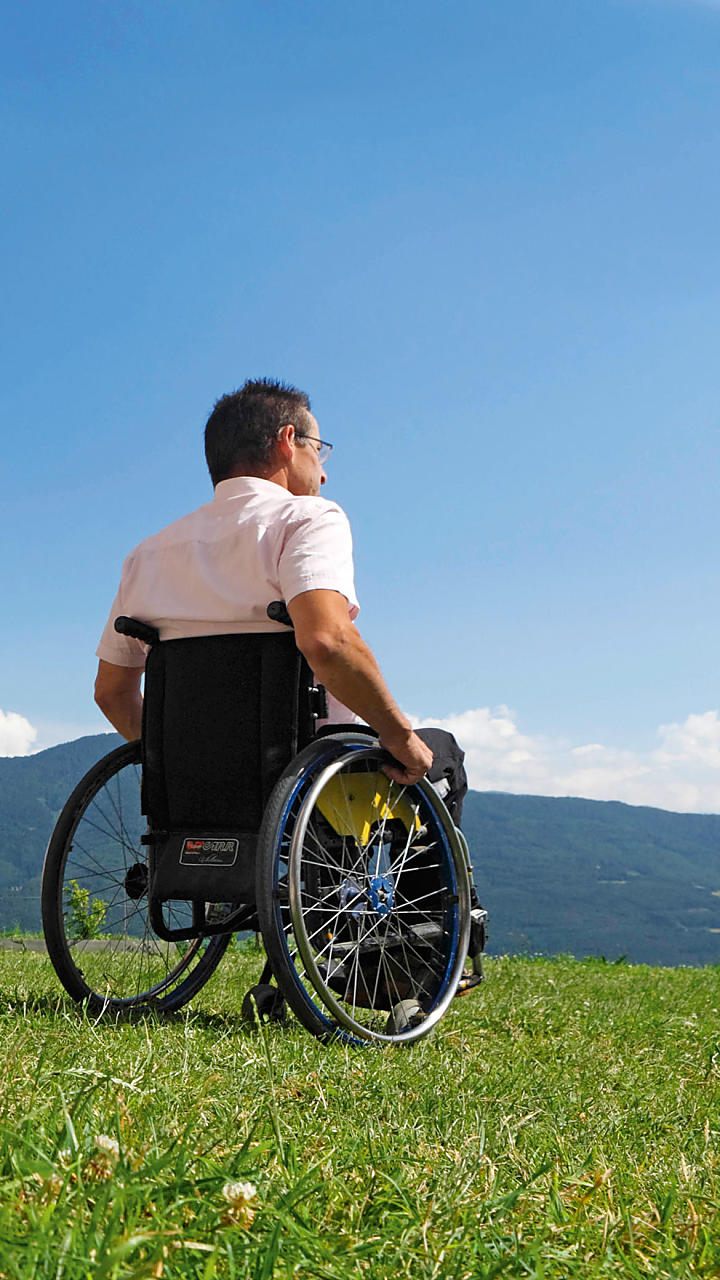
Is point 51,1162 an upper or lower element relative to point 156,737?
lower

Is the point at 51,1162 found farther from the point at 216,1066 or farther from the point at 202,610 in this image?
the point at 202,610

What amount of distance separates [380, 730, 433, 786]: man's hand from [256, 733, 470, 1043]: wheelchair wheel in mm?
49

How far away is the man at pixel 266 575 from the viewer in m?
2.84

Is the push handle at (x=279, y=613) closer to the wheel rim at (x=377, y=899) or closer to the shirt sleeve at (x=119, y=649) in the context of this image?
the wheel rim at (x=377, y=899)

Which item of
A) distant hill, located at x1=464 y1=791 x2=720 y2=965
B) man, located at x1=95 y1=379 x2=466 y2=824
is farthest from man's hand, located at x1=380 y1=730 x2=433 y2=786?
distant hill, located at x1=464 y1=791 x2=720 y2=965

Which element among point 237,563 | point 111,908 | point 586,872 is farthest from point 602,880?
point 237,563

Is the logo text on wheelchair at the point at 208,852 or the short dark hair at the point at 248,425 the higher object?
the short dark hair at the point at 248,425

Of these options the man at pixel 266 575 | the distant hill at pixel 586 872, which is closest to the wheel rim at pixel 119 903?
the man at pixel 266 575

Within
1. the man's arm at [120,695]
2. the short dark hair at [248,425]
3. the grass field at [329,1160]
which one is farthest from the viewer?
the man's arm at [120,695]

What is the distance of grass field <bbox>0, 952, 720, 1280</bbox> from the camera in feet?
3.67

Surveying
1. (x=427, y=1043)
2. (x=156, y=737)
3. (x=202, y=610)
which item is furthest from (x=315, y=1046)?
(x=202, y=610)

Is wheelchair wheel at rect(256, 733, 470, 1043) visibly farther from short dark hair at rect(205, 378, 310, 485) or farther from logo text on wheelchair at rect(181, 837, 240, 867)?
short dark hair at rect(205, 378, 310, 485)

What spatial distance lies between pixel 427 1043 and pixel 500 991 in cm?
217

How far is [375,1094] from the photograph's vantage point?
1.98 meters
